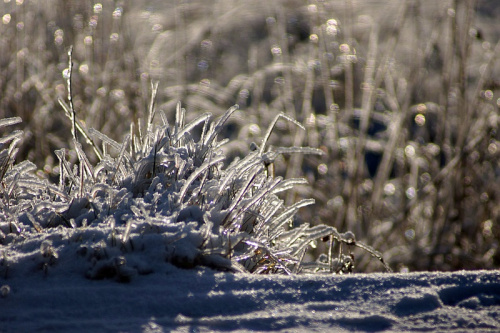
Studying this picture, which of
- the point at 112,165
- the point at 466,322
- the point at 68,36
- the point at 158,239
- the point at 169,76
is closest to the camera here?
the point at 466,322

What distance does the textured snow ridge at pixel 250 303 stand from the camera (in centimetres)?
143

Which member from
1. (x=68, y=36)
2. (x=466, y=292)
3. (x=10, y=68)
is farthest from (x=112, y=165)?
(x=68, y=36)

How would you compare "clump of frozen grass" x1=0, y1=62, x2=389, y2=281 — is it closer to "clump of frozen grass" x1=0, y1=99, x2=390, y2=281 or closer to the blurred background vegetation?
"clump of frozen grass" x1=0, y1=99, x2=390, y2=281

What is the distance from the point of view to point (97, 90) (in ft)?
14.5

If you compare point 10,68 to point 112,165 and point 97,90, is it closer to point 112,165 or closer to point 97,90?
point 97,90

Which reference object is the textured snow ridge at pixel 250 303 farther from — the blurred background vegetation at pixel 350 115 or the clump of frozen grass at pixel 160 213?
the blurred background vegetation at pixel 350 115

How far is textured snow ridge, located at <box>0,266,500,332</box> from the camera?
1426 millimetres

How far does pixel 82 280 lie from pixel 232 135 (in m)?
4.34

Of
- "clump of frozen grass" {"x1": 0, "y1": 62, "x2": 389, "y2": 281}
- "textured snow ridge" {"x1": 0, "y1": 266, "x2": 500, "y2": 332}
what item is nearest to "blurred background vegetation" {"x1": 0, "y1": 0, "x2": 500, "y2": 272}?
"clump of frozen grass" {"x1": 0, "y1": 62, "x2": 389, "y2": 281}

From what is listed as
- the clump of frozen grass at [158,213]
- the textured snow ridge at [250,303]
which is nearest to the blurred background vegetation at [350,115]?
the clump of frozen grass at [158,213]

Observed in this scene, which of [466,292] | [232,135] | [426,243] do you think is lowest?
[426,243]

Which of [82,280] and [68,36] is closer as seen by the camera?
[82,280]

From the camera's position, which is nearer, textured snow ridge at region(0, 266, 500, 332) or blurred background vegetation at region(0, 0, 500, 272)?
textured snow ridge at region(0, 266, 500, 332)

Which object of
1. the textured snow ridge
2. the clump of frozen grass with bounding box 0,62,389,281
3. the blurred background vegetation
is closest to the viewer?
the textured snow ridge
